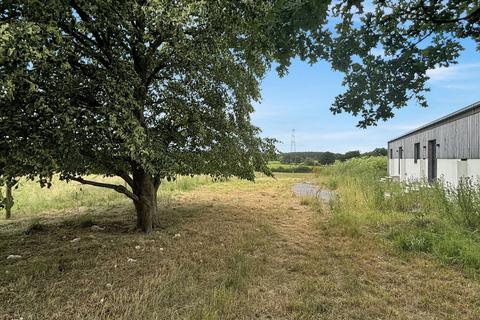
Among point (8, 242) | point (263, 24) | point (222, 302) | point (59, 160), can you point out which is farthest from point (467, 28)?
point (8, 242)

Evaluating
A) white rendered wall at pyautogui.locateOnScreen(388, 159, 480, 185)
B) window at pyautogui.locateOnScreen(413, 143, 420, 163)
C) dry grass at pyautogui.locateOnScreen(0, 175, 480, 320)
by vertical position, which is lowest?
dry grass at pyautogui.locateOnScreen(0, 175, 480, 320)

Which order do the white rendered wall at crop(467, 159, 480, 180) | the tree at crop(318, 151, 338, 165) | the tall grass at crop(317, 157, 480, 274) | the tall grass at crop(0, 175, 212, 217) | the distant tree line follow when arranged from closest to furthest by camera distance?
1. the tall grass at crop(317, 157, 480, 274)
2. the tall grass at crop(0, 175, 212, 217)
3. the white rendered wall at crop(467, 159, 480, 180)
4. the distant tree line
5. the tree at crop(318, 151, 338, 165)

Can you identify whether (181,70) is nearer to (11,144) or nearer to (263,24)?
(11,144)

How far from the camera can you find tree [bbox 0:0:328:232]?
398 centimetres

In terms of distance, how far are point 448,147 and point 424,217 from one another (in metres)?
8.35

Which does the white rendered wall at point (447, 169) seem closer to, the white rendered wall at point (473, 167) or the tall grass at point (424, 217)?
the white rendered wall at point (473, 167)

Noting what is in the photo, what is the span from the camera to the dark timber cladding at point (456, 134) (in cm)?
1205

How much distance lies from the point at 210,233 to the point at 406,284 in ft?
12.2

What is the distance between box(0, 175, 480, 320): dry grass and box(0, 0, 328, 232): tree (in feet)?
4.07

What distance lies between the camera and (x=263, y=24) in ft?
9.76

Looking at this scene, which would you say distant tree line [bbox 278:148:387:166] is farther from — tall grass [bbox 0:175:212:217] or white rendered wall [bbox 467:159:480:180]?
tall grass [bbox 0:175:212:217]

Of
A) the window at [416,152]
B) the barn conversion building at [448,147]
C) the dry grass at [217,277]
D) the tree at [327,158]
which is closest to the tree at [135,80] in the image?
the dry grass at [217,277]

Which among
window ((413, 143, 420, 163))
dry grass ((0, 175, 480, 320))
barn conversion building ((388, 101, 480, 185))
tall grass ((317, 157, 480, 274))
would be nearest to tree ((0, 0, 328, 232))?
dry grass ((0, 175, 480, 320))

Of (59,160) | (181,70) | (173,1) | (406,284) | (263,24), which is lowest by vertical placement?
(406,284)
